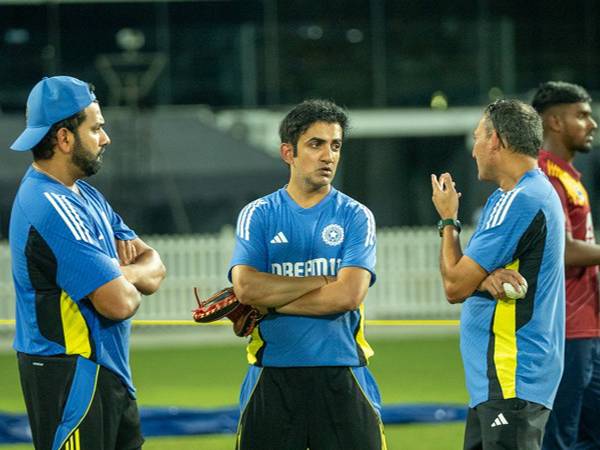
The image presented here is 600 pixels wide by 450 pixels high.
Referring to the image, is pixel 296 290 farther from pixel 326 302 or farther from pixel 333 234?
pixel 333 234

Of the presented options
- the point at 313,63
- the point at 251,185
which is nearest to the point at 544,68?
the point at 313,63

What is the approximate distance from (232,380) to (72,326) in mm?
7730

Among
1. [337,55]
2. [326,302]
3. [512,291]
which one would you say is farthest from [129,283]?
[337,55]

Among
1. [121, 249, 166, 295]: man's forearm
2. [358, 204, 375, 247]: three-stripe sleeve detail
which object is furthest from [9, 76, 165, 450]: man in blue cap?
[358, 204, 375, 247]: three-stripe sleeve detail

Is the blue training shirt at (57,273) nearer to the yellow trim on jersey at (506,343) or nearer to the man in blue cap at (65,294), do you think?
the man in blue cap at (65,294)

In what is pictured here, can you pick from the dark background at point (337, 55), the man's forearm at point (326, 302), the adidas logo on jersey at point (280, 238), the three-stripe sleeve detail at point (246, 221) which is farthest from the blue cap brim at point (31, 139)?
the dark background at point (337, 55)

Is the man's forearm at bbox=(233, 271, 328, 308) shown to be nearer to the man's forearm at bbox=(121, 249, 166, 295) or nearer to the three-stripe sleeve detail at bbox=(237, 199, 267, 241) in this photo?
the three-stripe sleeve detail at bbox=(237, 199, 267, 241)

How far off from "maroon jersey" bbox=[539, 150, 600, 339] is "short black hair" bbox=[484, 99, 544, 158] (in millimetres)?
1156

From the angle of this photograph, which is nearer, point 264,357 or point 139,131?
point 264,357

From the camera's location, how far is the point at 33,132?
481 cm

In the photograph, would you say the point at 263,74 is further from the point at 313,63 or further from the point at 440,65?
the point at 440,65

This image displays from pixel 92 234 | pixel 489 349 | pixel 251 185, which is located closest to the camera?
pixel 92 234

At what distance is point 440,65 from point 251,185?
7345 mm

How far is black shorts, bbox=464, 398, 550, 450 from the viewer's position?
16.4 feet
